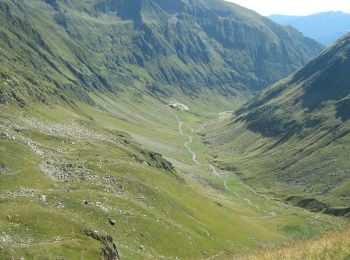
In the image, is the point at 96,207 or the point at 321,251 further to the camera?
the point at 96,207

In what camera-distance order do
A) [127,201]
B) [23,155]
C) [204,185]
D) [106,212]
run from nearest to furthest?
[106,212] < [127,201] < [23,155] < [204,185]

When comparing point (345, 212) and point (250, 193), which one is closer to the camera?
point (345, 212)

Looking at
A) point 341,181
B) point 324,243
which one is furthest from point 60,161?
point 341,181

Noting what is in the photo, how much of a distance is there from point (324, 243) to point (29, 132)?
310ft

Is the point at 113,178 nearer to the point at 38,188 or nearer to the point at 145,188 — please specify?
the point at 145,188

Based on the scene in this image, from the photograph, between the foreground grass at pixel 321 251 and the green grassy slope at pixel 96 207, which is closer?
the foreground grass at pixel 321 251

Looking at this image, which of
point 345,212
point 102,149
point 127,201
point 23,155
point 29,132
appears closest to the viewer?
point 127,201

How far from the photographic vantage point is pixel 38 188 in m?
75.7

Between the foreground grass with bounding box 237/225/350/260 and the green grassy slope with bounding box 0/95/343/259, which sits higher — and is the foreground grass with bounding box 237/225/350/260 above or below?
above

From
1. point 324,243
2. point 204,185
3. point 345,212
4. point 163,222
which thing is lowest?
point 204,185

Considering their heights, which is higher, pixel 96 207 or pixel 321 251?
pixel 321 251

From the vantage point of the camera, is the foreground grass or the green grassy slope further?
the green grassy slope

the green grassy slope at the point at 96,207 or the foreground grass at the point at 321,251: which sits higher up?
the foreground grass at the point at 321,251

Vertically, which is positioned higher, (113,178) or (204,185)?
(113,178)
